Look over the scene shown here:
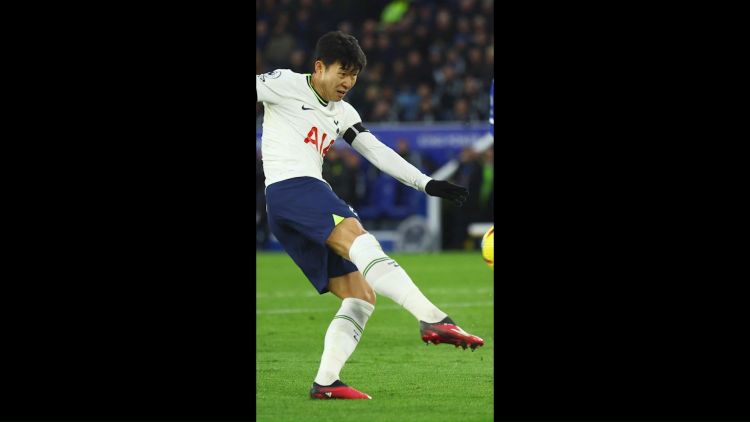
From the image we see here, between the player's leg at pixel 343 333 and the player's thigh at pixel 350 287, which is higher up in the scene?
the player's thigh at pixel 350 287

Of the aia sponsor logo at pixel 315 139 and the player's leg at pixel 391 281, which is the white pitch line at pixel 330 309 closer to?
the aia sponsor logo at pixel 315 139

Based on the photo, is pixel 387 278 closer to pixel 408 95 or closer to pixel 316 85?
pixel 316 85

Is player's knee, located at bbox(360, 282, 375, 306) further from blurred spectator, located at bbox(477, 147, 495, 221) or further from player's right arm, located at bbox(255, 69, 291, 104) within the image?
blurred spectator, located at bbox(477, 147, 495, 221)

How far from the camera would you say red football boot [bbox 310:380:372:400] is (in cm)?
601

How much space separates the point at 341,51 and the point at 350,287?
123 cm

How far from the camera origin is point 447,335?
5203 millimetres

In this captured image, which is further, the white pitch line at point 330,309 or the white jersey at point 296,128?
the white pitch line at point 330,309

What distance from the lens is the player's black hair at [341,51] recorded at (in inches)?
229

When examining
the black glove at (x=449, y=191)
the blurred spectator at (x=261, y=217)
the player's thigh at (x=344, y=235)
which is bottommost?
the blurred spectator at (x=261, y=217)

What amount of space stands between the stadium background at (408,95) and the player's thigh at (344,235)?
12.2m

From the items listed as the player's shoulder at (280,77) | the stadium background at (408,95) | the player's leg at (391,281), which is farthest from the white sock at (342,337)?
the stadium background at (408,95)
